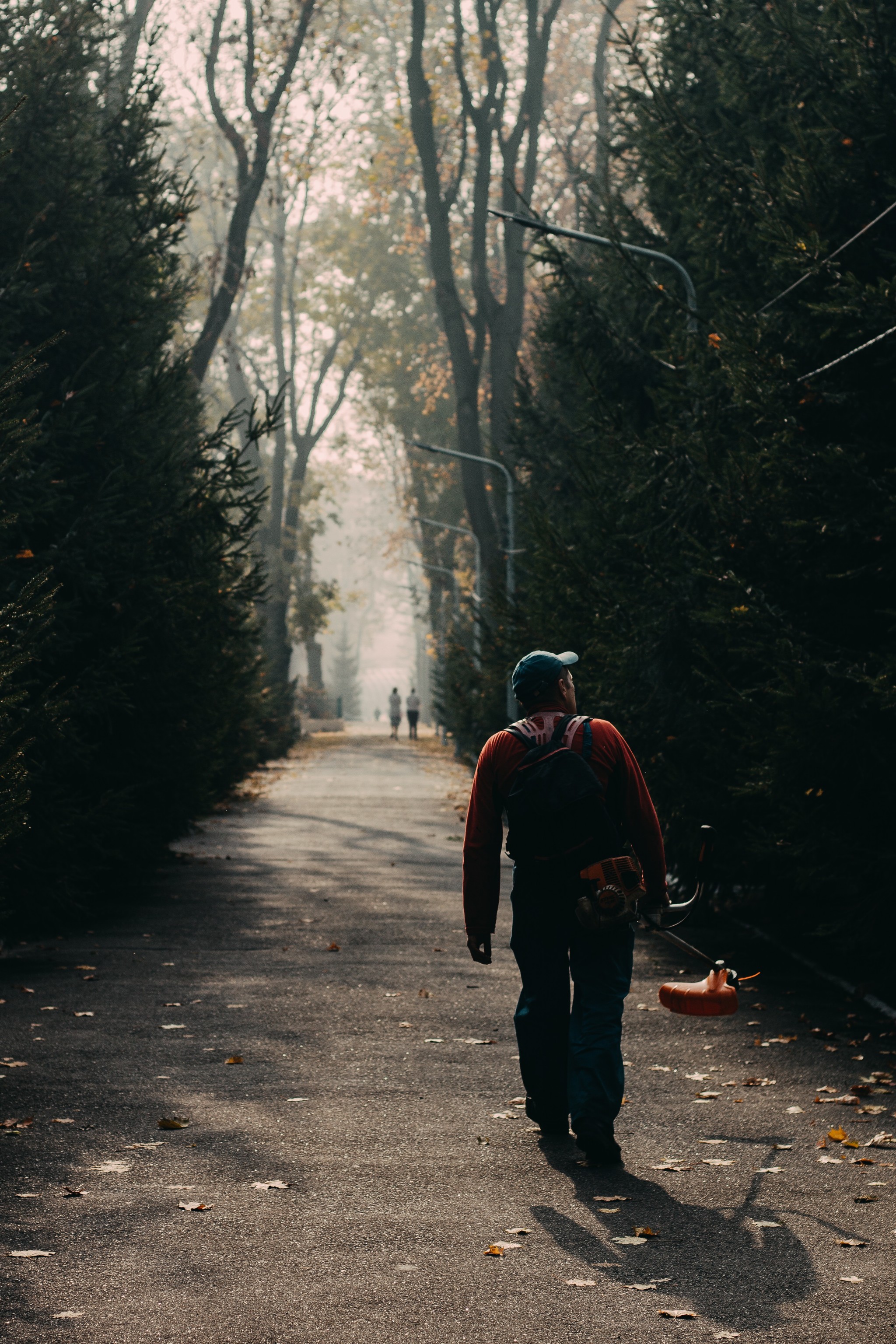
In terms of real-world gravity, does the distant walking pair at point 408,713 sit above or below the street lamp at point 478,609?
below

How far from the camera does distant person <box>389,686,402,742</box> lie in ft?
189

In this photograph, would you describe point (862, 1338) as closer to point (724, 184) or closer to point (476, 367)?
point (724, 184)

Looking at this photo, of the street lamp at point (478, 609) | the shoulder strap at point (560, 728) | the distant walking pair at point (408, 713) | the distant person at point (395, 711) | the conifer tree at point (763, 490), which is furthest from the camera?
the distant person at point (395, 711)

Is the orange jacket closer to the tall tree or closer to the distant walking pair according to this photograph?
the tall tree

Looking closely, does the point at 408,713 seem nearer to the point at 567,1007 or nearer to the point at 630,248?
the point at 630,248

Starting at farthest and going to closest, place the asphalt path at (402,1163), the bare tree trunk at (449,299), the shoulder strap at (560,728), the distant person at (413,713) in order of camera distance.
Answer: the distant person at (413,713) < the bare tree trunk at (449,299) < the shoulder strap at (560,728) < the asphalt path at (402,1163)

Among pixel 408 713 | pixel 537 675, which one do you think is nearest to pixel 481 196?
pixel 537 675

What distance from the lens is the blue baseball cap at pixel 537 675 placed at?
6199 mm

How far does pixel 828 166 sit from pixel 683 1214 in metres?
7.00

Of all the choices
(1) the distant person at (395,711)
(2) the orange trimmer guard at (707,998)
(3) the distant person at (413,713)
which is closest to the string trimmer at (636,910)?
(2) the orange trimmer guard at (707,998)

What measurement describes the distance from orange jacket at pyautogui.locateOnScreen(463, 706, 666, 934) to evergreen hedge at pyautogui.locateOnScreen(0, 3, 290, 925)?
4.87m

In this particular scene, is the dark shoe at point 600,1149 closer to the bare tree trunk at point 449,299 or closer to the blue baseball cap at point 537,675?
the blue baseball cap at point 537,675

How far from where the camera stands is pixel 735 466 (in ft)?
32.0

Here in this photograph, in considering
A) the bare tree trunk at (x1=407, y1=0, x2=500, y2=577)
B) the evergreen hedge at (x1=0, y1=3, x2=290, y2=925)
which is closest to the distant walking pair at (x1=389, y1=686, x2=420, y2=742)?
the bare tree trunk at (x1=407, y1=0, x2=500, y2=577)
